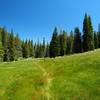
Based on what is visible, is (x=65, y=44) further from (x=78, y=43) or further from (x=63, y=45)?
(x=78, y=43)

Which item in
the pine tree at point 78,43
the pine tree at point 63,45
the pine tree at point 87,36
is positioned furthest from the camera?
the pine tree at point 63,45

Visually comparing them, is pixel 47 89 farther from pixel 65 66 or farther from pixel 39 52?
pixel 39 52

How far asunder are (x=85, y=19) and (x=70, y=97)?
74571 mm

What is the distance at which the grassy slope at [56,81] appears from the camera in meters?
48.3

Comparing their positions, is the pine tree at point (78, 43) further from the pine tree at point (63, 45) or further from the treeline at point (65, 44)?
the pine tree at point (63, 45)

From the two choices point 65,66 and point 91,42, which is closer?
point 65,66

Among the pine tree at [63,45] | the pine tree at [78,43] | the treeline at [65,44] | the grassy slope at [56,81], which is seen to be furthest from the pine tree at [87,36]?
the grassy slope at [56,81]

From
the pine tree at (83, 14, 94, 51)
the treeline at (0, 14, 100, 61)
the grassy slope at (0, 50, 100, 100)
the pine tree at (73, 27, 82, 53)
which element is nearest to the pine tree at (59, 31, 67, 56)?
the treeline at (0, 14, 100, 61)

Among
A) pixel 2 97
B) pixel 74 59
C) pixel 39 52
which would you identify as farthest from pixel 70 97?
pixel 39 52

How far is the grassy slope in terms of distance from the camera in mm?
48281

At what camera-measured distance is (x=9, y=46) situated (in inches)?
5404

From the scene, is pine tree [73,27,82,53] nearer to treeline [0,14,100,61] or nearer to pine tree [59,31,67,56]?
treeline [0,14,100,61]

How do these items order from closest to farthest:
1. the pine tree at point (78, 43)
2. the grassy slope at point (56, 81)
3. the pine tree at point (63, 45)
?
the grassy slope at point (56, 81), the pine tree at point (78, 43), the pine tree at point (63, 45)

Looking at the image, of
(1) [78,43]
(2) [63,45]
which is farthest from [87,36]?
(2) [63,45]
